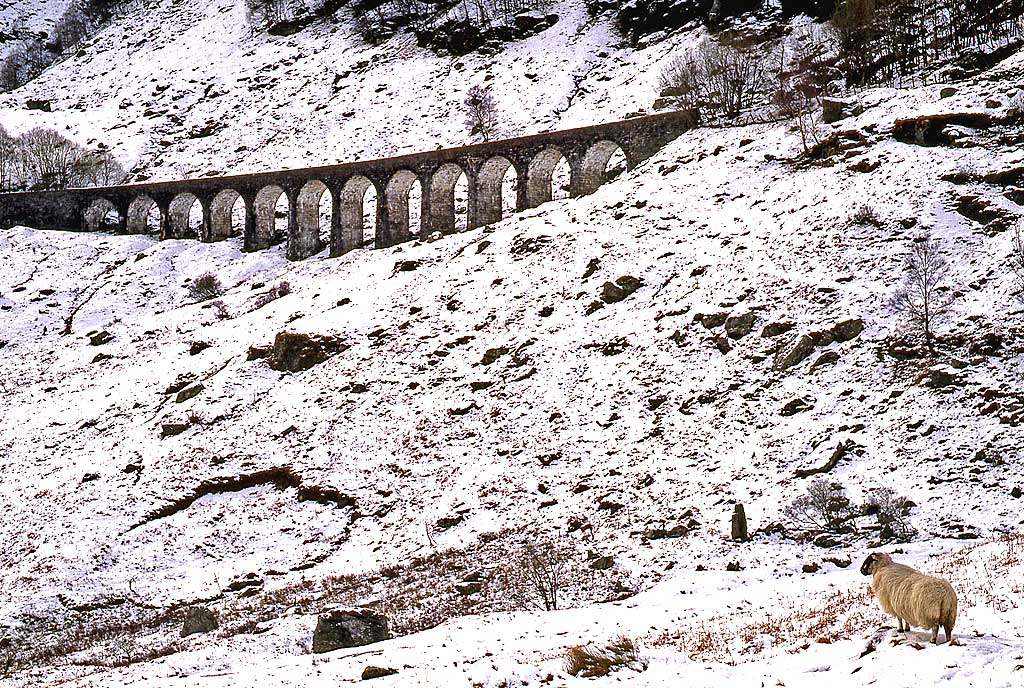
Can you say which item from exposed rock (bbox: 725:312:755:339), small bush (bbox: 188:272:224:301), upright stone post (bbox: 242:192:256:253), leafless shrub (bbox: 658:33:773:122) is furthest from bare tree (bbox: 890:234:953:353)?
upright stone post (bbox: 242:192:256:253)

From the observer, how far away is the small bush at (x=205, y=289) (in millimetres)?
54250

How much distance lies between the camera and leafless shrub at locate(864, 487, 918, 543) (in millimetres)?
20328

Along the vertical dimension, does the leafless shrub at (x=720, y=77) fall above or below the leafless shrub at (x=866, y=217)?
above

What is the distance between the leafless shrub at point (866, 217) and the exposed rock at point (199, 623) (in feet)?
89.3

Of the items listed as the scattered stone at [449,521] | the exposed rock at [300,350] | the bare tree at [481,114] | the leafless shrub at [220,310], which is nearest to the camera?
the scattered stone at [449,521]

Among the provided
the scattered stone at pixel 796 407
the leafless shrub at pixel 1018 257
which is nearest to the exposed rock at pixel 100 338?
the scattered stone at pixel 796 407

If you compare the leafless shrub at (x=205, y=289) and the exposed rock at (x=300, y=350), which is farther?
the leafless shrub at (x=205, y=289)

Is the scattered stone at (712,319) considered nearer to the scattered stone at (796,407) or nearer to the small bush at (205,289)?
the scattered stone at (796,407)

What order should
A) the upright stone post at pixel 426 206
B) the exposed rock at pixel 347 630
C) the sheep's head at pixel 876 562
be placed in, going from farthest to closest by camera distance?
1. the upright stone post at pixel 426 206
2. the exposed rock at pixel 347 630
3. the sheep's head at pixel 876 562

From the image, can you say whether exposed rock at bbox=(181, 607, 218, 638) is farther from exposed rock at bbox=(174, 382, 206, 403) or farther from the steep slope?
the steep slope

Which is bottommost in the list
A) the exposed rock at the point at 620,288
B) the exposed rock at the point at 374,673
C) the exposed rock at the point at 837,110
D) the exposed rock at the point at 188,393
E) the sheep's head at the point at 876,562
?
the exposed rock at the point at 188,393

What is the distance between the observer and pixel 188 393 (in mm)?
36875

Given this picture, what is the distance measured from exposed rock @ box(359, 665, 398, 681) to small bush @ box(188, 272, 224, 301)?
45.4 meters

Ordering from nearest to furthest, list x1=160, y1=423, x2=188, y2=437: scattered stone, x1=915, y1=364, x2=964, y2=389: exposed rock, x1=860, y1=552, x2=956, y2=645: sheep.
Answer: x1=860, y1=552, x2=956, y2=645: sheep < x1=915, y1=364, x2=964, y2=389: exposed rock < x1=160, y1=423, x2=188, y2=437: scattered stone
